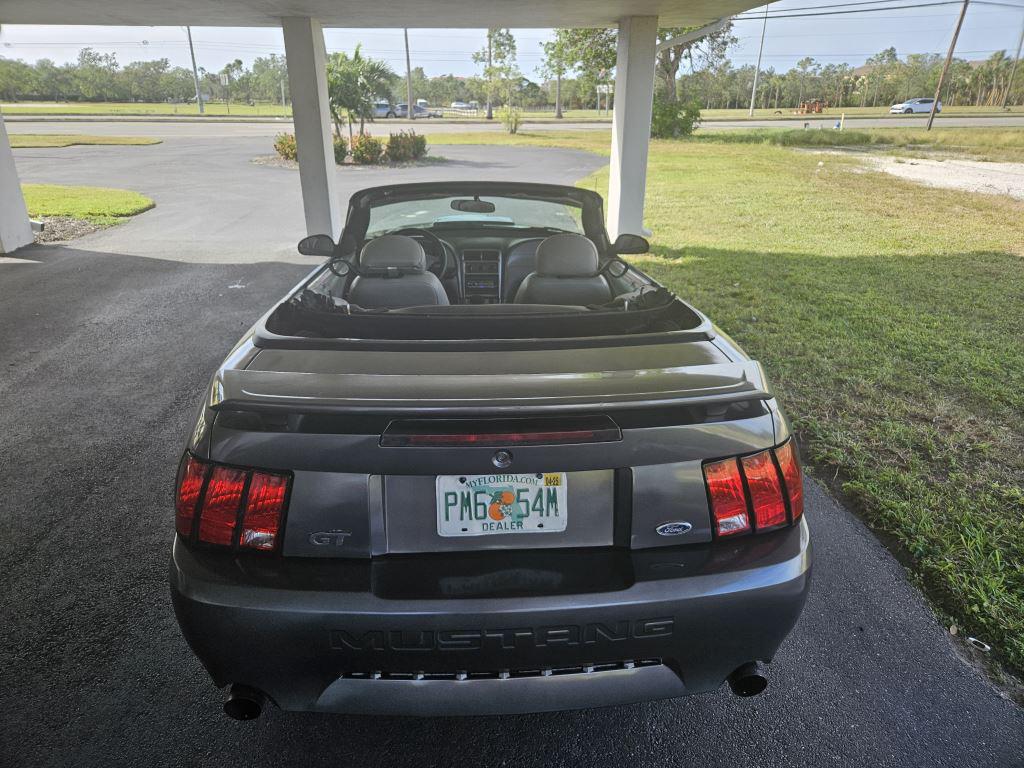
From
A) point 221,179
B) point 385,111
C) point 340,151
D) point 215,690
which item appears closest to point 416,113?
point 385,111

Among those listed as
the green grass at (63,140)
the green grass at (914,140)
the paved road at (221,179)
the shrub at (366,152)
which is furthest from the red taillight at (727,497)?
the green grass at (63,140)

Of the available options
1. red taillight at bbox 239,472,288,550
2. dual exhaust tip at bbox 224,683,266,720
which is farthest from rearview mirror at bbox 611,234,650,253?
dual exhaust tip at bbox 224,683,266,720

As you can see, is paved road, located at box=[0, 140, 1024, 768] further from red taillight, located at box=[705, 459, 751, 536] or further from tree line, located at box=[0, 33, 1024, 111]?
tree line, located at box=[0, 33, 1024, 111]

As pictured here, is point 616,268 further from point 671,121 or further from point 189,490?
point 671,121

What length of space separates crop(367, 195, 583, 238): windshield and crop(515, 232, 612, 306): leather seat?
0.71 meters

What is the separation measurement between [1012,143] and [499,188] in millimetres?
29978

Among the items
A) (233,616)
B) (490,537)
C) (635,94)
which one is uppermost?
(635,94)

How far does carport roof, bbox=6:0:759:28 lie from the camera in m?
7.80

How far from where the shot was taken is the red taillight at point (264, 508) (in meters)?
1.53

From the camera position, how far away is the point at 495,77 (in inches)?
1907

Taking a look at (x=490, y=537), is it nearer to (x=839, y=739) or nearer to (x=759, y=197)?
(x=839, y=739)

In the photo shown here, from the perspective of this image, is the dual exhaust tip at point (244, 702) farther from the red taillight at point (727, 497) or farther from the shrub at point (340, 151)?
the shrub at point (340, 151)

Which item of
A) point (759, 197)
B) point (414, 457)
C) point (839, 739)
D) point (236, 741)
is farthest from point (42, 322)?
point (759, 197)

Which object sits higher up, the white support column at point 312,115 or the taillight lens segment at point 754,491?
the white support column at point 312,115
